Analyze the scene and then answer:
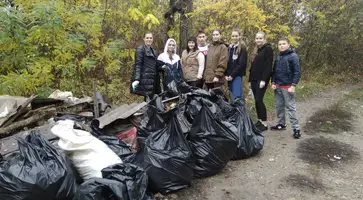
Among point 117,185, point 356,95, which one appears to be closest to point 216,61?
point 117,185

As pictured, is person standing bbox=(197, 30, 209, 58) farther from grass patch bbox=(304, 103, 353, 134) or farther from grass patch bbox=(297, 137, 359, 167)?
grass patch bbox=(304, 103, 353, 134)

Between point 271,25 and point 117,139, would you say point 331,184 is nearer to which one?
point 117,139

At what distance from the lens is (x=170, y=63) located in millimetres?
5230

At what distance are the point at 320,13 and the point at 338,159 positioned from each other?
6748mm

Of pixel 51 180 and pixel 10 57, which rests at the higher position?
pixel 10 57

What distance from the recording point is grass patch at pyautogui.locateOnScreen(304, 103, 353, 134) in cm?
593

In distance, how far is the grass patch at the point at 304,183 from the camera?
3.65 m

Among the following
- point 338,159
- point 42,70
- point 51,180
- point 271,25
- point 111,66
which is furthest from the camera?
point 271,25

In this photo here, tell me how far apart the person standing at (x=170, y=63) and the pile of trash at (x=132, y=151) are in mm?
722

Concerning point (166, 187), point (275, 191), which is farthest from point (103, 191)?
point (275, 191)

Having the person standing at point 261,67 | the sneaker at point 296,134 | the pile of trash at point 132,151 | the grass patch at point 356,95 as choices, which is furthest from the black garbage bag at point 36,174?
the grass patch at point 356,95

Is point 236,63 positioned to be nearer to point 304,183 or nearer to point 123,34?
point 304,183

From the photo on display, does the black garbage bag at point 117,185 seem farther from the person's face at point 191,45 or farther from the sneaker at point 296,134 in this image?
the sneaker at point 296,134

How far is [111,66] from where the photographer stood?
5.99 meters
